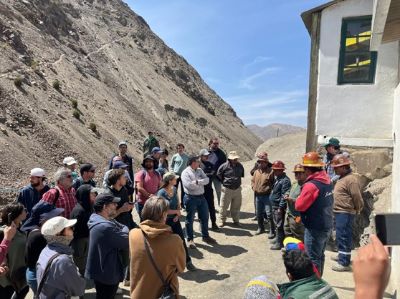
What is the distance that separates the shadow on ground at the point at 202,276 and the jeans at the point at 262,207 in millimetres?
2189

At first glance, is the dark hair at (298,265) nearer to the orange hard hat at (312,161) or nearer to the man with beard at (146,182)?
the orange hard hat at (312,161)

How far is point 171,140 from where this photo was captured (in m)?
37.8

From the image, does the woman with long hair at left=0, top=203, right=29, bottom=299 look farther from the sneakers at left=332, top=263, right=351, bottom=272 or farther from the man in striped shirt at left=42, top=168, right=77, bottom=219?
the sneakers at left=332, top=263, right=351, bottom=272

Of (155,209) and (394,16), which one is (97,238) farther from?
(394,16)

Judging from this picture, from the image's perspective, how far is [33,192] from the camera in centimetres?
567

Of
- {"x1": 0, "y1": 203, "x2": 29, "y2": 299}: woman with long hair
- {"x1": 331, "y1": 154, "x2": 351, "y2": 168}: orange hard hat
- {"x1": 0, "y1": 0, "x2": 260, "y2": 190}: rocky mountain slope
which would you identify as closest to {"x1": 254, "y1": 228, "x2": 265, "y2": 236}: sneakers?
{"x1": 331, "y1": 154, "x2": 351, "y2": 168}: orange hard hat

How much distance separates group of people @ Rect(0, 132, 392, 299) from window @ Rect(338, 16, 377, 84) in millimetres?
2246

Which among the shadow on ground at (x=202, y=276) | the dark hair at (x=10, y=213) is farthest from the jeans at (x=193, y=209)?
the dark hair at (x=10, y=213)

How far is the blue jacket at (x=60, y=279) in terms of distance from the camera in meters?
3.47

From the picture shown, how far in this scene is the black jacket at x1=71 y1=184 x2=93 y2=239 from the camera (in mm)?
5102

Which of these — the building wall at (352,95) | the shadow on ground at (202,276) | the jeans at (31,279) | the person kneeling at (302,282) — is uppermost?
the building wall at (352,95)

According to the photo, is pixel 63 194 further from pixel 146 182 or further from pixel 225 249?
pixel 225 249

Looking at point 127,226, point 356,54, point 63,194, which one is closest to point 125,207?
point 127,226

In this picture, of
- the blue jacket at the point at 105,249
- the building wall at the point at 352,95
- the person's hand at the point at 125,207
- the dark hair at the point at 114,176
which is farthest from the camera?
the building wall at the point at 352,95
